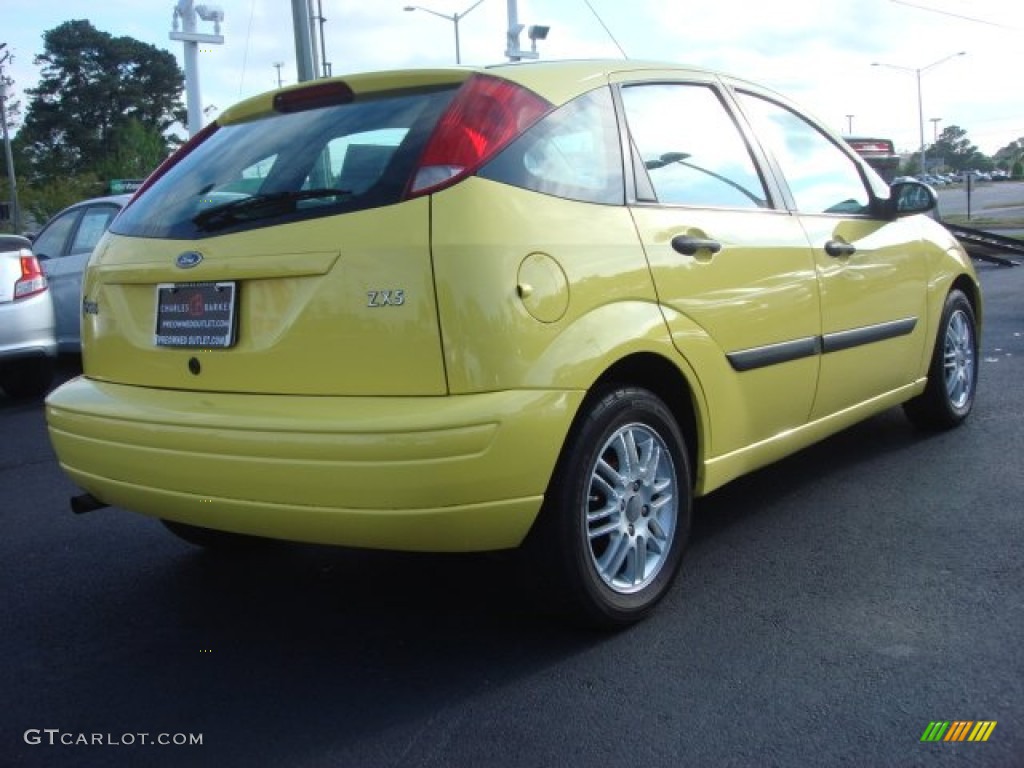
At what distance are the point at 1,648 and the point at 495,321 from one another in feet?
6.18

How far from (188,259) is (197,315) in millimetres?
162

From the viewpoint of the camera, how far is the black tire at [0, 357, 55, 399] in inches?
314

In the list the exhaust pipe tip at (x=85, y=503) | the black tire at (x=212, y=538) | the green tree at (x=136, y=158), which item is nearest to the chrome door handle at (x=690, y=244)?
the black tire at (x=212, y=538)

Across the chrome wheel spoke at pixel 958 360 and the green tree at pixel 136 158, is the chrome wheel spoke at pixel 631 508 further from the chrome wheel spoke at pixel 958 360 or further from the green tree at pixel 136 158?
the green tree at pixel 136 158

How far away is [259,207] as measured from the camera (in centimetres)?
292

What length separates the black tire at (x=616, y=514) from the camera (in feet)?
9.30

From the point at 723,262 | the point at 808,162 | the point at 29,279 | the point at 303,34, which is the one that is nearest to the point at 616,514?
the point at 723,262

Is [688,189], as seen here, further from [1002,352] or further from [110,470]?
[1002,352]

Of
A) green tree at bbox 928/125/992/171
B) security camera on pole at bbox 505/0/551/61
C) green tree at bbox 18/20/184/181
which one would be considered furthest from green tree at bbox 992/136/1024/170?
security camera on pole at bbox 505/0/551/61

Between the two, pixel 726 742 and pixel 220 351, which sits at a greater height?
pixel 220 351

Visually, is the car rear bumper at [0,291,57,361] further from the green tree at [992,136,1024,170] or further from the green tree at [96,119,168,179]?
the green tree at [992,136,1024,170]

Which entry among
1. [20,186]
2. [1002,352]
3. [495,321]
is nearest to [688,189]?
[495,321]

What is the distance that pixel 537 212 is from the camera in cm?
→ 280

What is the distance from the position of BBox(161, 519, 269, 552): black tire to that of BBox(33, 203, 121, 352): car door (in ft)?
18.3
